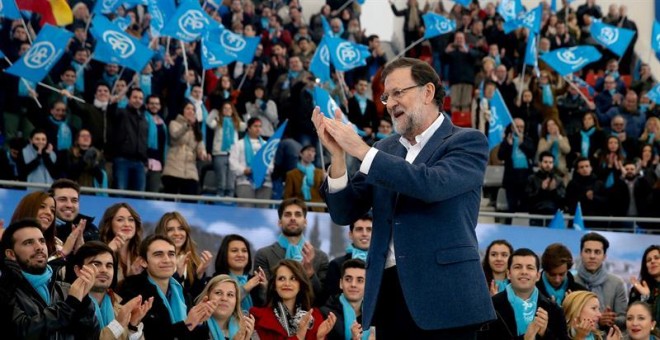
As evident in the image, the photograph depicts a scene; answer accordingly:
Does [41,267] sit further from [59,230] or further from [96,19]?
[96,19]

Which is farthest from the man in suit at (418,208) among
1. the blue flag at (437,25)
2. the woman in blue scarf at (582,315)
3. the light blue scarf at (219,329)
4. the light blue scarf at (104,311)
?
the blue flag at (437,25)

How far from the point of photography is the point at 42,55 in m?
13.5

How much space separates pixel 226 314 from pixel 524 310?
2224 mm

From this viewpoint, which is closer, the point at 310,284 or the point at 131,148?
the point at 310,284

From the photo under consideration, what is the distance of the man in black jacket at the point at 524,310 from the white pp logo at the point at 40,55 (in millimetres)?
5637

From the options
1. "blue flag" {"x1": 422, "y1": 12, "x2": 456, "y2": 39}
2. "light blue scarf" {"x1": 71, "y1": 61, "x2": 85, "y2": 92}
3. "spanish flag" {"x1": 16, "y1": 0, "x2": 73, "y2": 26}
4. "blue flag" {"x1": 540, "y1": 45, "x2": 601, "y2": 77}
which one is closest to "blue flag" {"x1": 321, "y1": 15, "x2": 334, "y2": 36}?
"blue flag" {"x1": 422, "y1": 12, "x2": 456, "y2": 39}

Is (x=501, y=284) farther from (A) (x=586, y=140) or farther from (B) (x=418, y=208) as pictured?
(A) (x=586, y=140)

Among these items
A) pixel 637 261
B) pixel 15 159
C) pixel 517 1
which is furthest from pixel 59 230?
pixel 517 1

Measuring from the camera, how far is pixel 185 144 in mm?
14648

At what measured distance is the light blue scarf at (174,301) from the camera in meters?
8.83

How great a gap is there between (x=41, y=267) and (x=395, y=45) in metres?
15.7

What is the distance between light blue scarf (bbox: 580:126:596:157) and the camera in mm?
17969

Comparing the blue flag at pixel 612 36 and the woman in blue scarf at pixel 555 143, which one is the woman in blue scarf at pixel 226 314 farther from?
the blue flag at pixel 612 36

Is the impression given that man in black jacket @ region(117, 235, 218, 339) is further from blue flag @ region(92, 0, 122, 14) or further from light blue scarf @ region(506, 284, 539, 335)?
blue flag @ region(92, 0, 122, 14)
